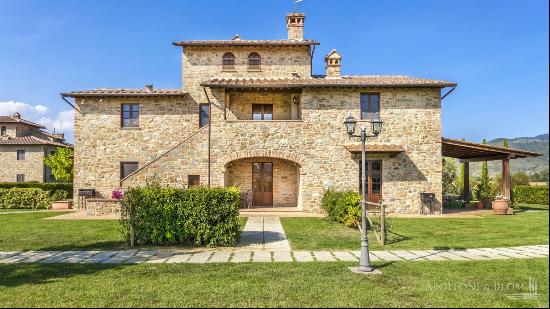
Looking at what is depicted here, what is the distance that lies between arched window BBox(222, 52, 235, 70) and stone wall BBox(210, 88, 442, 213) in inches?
142

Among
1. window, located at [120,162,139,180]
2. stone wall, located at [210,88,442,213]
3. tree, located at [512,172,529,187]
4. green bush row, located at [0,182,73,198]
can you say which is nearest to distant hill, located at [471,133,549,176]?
tree, located at [512,172,529,187]

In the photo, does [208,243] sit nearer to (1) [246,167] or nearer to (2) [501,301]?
(2) [501,301]

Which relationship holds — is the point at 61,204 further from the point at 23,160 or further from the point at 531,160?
the point at 531,160

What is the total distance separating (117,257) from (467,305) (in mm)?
6621

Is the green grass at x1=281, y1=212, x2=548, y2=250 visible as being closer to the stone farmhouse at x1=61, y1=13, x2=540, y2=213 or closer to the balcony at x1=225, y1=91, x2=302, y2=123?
the stone farmhouse at x1=61, y1=13, x2=540, y2=213

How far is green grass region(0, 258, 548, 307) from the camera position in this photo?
4.68 meters

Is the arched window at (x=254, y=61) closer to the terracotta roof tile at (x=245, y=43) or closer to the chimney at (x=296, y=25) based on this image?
the terracotta roof tile at (x=245, y=43)

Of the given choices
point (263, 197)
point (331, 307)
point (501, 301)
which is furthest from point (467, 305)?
point (263, 197)

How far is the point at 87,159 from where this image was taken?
1788 cm

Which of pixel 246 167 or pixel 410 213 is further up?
pixel 246 167

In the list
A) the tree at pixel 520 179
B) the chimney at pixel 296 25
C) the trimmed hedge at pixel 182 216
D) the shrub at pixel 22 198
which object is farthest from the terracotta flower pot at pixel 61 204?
the tree at pixel 520 179

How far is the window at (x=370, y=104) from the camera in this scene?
15891mm

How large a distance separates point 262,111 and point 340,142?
15.2ft

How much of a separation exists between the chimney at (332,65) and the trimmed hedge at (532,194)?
14.8 metres
